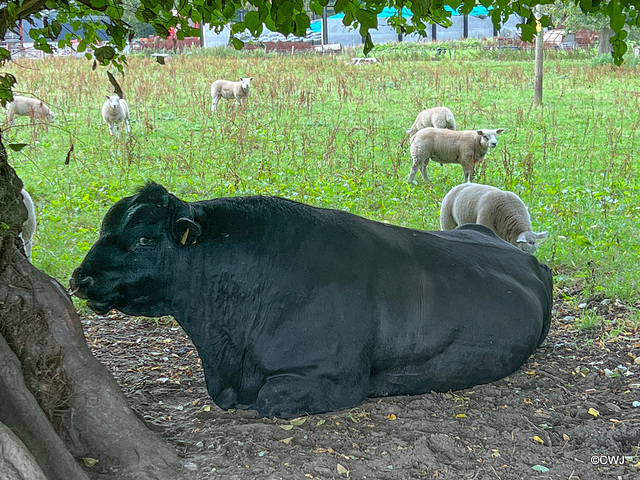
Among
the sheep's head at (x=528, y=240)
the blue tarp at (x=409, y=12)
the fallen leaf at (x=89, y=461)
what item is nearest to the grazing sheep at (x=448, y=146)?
the blue tarp at (x=409, y=12)

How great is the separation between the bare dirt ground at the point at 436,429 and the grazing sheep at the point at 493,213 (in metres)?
2.35

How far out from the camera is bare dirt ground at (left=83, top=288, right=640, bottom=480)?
11.1ft

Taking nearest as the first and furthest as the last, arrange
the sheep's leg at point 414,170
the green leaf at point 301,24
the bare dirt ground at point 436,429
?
the bare dirt ground at point 436,429 < the green leaf at point 301,24 < the sheep's leg at point 414,170

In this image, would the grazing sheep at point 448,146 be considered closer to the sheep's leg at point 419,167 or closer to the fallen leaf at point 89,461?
the sheep's leg at point 419,167

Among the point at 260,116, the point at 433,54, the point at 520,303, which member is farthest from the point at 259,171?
the point at 433,54

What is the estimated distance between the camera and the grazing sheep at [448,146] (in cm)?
1134

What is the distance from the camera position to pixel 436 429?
3.74 m

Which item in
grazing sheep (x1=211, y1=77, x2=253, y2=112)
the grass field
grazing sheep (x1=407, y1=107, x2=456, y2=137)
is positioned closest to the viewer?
the grass field

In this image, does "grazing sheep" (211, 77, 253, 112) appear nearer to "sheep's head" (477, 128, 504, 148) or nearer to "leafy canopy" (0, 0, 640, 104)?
"sheep's head" (477, 128, 504, 148)

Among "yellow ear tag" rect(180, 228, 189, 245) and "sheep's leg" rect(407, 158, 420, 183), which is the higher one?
"yellow ear tag" rect(180, 228, 189, 245)

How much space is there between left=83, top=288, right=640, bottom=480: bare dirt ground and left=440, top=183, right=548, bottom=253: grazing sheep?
2.35 meters

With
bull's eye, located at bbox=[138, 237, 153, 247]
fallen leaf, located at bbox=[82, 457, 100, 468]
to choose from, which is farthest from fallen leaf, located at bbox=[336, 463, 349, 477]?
bull's eye, located at bbox=[138, 237, 153, 247]

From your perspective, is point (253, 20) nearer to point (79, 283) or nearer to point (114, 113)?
point (79, 283)

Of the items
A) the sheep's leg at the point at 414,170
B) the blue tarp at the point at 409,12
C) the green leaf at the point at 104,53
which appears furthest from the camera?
the sheep's leg at the point at 414,170
